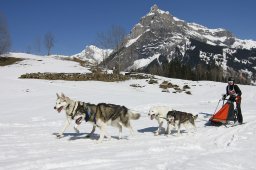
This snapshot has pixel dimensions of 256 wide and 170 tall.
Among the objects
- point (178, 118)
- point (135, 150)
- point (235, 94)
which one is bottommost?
point (135, 150)

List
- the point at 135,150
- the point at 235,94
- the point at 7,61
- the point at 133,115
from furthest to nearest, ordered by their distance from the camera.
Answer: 1. the point at 7,61
2. the point at 235,94
3. the point at 133,115
4. the point at 135,150

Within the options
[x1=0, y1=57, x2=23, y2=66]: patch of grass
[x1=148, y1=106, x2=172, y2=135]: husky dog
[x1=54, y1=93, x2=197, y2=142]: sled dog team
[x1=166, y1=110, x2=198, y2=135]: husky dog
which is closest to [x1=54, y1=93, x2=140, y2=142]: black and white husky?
[x1=54, y1=93, x2=197, y2=142]: sled dog team

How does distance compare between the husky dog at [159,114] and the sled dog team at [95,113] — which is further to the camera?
the husky dog at [159,114]

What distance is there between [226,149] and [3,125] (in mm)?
9827

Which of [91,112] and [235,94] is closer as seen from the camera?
[91,112]

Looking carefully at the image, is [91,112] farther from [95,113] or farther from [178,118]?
[178,118]

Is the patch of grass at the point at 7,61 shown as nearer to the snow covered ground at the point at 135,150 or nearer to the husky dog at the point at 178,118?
the snow covered ground at the point at 135,150

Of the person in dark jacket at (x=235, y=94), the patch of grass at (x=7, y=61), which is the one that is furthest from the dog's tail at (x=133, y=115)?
the patch of grass at (x=7, y=61)

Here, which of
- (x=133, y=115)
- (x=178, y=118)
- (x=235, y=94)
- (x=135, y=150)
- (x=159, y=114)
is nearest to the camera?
(x=135, y=150)

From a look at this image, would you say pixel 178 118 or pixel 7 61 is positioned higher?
pixel 7 61

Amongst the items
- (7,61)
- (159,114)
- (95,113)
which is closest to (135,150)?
(95,113)

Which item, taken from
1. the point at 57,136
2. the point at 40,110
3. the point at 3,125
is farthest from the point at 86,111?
the point at 40,110

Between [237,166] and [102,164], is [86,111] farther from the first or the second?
[237,166]

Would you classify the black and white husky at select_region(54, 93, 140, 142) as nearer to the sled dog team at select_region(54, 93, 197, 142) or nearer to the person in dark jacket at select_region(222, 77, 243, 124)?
the sled dog team at select_region(54, 93, 197, 142)
